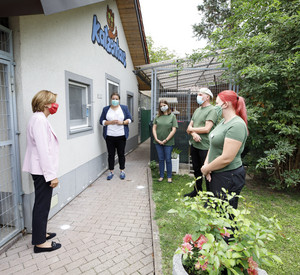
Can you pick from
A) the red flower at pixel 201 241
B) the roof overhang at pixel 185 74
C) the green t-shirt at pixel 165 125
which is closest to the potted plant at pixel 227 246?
the red flower at pixel 201 241

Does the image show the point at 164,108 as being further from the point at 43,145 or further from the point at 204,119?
the point at 43,145

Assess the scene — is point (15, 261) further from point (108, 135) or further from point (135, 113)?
point (135, 113)

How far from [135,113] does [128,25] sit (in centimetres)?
356

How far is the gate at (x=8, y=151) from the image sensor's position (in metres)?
2.70

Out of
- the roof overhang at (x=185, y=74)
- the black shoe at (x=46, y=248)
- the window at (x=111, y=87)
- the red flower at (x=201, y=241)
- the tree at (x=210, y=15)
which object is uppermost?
the tree at (x=210, y=15)

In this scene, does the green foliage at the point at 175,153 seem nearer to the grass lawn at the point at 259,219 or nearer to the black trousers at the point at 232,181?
the grass lawn at the point at 259,219

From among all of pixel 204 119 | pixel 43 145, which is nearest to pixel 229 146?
pixel 204 119

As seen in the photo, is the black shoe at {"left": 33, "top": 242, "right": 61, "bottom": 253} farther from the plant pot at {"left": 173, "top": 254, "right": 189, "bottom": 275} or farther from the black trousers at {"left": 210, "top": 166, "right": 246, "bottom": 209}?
the black trousers at {"left": 210, "top": 166, "right": 246, "bottom": 209}

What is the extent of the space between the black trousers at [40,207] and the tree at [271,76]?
3656 mm

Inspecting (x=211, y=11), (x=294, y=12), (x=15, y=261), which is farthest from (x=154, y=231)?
(x=211, y=11)

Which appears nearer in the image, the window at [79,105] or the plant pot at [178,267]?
the plant pot at [178,267]

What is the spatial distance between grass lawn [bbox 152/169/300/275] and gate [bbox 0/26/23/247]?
2016 millimetres

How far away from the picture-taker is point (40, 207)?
2625mm

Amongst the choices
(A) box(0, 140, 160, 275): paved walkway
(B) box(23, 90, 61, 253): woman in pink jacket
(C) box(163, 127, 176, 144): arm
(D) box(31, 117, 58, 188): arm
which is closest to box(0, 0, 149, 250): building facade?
(A) box(0, 140, 160, 275): paved walkway
